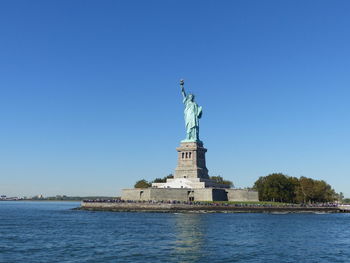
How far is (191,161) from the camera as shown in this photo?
87.4 meters

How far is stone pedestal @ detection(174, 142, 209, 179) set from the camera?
284 ft

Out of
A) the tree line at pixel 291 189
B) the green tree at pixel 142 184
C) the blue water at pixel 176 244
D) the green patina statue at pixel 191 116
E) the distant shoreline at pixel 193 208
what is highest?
the green patina statue at pixel 191 116

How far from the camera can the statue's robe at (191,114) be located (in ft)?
297

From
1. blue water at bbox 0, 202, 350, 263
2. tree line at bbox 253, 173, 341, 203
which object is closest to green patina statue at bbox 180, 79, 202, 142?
tree line at bbox 253, 173, 341, 203

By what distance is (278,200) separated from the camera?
324 feet

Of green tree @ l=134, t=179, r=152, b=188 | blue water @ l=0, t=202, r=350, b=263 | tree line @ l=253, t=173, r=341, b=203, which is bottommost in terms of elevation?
blue water @ l=0, t=202, r=350, b=263

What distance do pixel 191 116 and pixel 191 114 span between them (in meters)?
0.40

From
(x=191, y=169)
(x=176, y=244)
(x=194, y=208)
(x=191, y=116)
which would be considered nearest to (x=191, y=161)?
(x=191, y=169)

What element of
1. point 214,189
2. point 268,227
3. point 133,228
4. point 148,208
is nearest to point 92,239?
point 133,228

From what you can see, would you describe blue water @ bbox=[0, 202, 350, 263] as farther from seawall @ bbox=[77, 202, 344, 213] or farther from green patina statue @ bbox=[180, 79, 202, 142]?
green patina statue @ bbox=[180, 79, 202, 142]

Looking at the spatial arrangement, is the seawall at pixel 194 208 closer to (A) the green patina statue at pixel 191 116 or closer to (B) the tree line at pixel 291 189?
(B) the tree line at pixel 291 189

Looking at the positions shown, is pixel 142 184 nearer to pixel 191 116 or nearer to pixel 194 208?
pixel 191 116

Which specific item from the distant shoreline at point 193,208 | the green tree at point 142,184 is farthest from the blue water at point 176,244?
the green tree at point 142,184

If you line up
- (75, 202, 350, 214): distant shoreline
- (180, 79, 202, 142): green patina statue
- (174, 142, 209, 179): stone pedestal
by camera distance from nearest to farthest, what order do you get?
1. (75, 202, 350, 214): distant shoreline
2. (174, 142, 209, 179): stone pedestal
3. (180, 79, 202, 142): green patina statue
